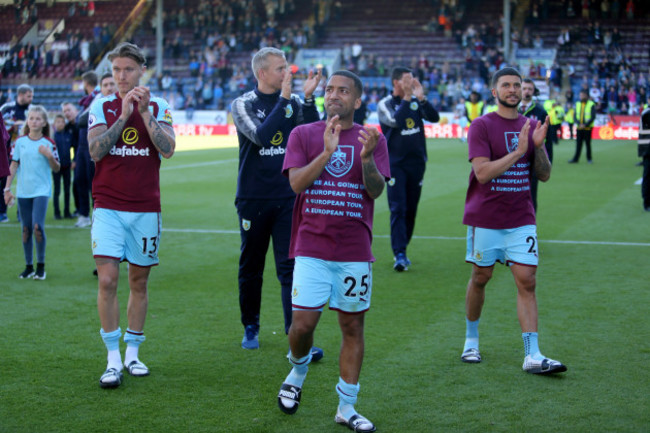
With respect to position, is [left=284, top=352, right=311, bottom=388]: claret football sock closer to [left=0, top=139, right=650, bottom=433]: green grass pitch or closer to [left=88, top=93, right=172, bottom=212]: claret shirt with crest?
[left=0, top=139, right=650, bottom=433]: green grass pitch

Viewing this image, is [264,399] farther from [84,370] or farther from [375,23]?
[375,23]

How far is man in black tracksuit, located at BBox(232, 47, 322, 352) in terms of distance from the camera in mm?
5980

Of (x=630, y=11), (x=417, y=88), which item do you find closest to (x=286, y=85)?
(x=417, y=88)

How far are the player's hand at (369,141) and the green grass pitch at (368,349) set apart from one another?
1550mm

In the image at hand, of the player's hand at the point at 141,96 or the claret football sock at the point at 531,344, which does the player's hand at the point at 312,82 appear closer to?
the player's hand at the point at 141,96

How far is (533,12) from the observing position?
153 ft

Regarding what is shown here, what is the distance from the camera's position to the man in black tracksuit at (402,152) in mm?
9430

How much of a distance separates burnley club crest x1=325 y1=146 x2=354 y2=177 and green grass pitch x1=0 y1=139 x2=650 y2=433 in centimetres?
145

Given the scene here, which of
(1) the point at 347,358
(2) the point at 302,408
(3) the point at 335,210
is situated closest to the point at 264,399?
(2) the point at 302,408

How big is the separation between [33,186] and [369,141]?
5.53 metres

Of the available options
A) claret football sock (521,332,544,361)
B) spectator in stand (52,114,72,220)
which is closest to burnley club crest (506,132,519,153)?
claret football sock (521,332,544,361)

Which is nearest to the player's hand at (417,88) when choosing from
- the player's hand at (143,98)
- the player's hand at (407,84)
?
the player's hand at (407,84)

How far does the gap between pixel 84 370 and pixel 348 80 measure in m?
2.77

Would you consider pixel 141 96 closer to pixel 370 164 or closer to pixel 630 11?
pixel 370 164
